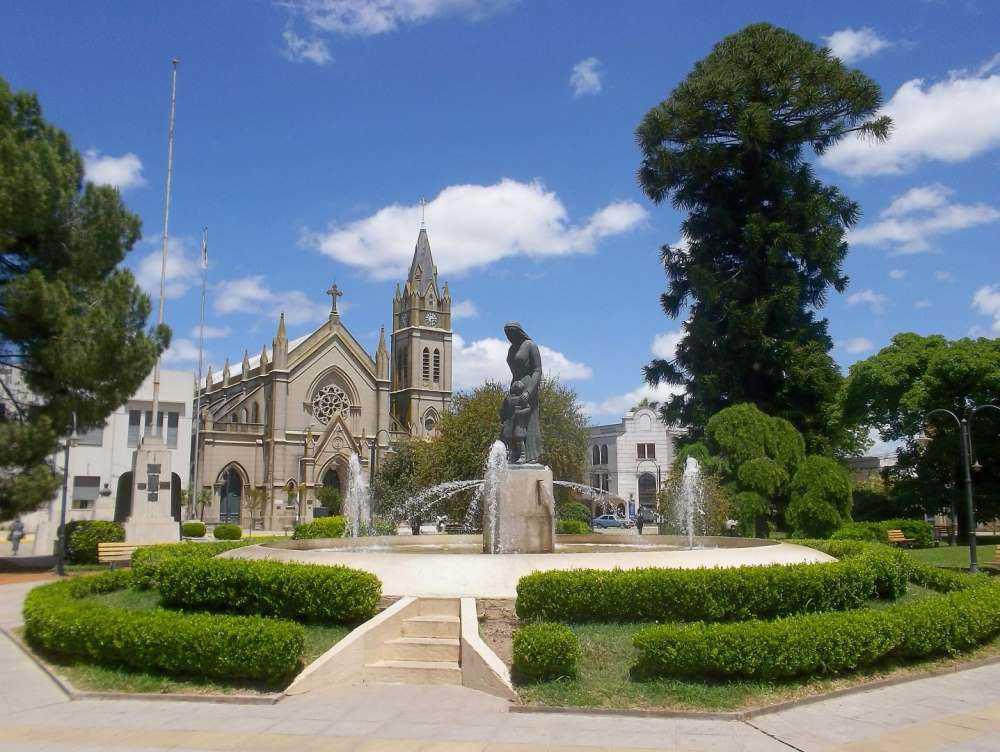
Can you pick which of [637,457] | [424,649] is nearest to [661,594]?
[424,649]

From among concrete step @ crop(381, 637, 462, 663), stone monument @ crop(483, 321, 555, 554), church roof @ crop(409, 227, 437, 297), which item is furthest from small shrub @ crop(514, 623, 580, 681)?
church roof @ crop(409, 227, 437, 297)

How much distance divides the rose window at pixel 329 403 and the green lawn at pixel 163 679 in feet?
195

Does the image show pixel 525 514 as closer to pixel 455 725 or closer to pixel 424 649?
pixel 424 649

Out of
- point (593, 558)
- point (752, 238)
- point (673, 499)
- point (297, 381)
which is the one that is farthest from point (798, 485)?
point (297, 381)

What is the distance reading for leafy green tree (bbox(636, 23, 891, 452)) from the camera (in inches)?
1216

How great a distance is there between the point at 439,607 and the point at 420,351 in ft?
220

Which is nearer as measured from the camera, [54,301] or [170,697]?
[170,697]

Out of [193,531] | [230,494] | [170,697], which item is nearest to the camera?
[170,697]

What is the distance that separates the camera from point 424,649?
31.2 ft

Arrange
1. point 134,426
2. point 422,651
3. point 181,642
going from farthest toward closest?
1. point 134,426
2. point 422,651
3. point 181,642

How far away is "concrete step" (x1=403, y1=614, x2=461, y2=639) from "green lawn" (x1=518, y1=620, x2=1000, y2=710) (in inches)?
62.0

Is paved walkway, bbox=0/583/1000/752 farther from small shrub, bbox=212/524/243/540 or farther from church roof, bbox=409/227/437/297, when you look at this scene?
church roof, bbox=409/227/437/297

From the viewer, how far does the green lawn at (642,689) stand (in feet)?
26.5

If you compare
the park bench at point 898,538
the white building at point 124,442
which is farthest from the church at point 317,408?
the park bench at point 898,538
